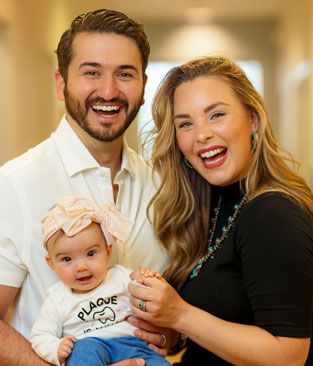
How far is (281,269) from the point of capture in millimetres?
1628

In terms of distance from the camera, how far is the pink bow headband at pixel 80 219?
5.47 feet

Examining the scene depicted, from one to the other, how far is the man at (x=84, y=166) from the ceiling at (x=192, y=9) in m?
4.96

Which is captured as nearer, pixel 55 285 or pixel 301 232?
pixel 301 232

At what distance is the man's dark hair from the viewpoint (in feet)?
6.86

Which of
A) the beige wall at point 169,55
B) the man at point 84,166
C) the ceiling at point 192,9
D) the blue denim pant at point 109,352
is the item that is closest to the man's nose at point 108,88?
the man at point 84,166

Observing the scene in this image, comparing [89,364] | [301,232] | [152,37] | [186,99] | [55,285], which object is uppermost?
[152,37]

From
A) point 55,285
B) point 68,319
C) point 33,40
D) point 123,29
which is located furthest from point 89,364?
point 33,40

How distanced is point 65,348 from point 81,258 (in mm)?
243

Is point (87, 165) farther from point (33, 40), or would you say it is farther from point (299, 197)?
point (33, 40)

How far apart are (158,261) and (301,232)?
633 mm

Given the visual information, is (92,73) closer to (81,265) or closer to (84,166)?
(84,166)

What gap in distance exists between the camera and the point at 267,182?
1.85 metres

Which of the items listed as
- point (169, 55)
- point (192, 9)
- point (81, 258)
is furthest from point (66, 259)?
point (169, 55)

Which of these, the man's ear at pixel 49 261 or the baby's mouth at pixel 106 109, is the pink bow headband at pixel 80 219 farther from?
the baby's mouth at pixel 106 109
